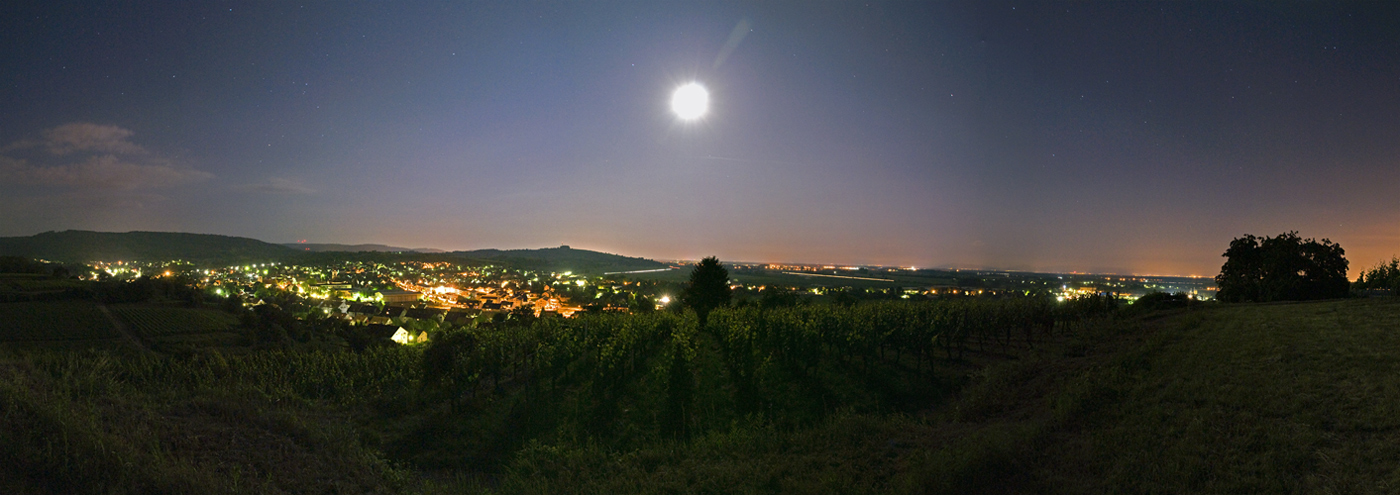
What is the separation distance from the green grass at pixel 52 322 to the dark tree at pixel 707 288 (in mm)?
44500

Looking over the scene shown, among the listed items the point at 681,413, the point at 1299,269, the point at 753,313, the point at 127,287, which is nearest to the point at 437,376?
the point at 681,413

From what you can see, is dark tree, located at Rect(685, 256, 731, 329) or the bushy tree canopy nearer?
the bushy tree canopy

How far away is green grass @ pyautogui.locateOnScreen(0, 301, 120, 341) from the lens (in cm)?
3226

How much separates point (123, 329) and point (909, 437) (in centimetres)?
5930

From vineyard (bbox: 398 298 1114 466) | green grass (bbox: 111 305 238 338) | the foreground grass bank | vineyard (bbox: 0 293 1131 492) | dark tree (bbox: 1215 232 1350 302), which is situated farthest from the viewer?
green grass (bbox: 111 305 238 338)

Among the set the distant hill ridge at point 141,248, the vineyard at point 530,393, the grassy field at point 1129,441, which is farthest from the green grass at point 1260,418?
the distant hill ridge at point 141,248

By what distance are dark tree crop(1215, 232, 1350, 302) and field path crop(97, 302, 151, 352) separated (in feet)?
239

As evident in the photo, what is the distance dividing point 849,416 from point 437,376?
1612cm

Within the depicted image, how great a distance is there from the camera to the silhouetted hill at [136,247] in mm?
81312

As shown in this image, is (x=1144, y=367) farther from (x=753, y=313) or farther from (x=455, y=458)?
(x=753, y=313)

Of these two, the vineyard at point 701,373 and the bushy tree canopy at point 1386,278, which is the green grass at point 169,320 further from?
the bushy tree canopy at point 1386,278

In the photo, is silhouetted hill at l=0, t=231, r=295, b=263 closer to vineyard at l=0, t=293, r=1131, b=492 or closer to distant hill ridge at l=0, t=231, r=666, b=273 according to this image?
distant hill ridge at l=0, t=231, r=666, b=273

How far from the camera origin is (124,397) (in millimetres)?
6398

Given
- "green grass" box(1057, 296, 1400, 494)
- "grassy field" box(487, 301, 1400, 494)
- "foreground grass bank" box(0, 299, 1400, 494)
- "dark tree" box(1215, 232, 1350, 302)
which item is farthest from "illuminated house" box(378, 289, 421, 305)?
"dark tree" box(1215, 232, 1350, 302)
